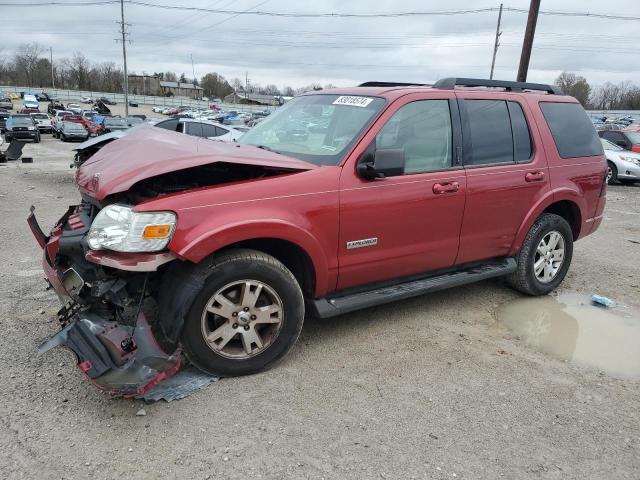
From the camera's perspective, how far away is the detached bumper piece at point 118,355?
2832mm

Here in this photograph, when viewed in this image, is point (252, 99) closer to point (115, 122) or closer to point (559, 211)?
point (115, 122)

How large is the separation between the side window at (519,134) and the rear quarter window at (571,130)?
35cm

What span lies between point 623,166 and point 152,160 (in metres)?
16.3

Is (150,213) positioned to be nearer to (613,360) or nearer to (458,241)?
(458,241)

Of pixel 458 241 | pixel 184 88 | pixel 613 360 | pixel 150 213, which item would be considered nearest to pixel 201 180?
pixel 150 213

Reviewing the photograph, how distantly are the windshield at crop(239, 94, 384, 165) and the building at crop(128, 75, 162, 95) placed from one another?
13424cm

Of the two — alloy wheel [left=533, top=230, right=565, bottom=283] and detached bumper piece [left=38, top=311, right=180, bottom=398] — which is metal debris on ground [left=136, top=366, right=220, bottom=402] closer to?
detached bumper piece [left=38, top=311, right=180, bottom=398]

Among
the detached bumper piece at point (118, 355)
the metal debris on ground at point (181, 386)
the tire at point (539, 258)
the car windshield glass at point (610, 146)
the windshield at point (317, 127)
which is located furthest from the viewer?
the car windshield glass at point (610, 146)

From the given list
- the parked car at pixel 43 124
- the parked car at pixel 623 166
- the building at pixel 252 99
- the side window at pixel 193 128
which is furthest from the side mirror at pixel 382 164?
the building at pixel 252 99

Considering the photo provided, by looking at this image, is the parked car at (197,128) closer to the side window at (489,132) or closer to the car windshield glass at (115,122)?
the side window at (489,132)

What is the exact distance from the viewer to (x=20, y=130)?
27.0 meters

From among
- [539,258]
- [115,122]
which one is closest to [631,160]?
[539,258]

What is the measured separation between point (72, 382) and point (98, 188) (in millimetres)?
1257

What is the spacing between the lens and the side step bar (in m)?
3.69
